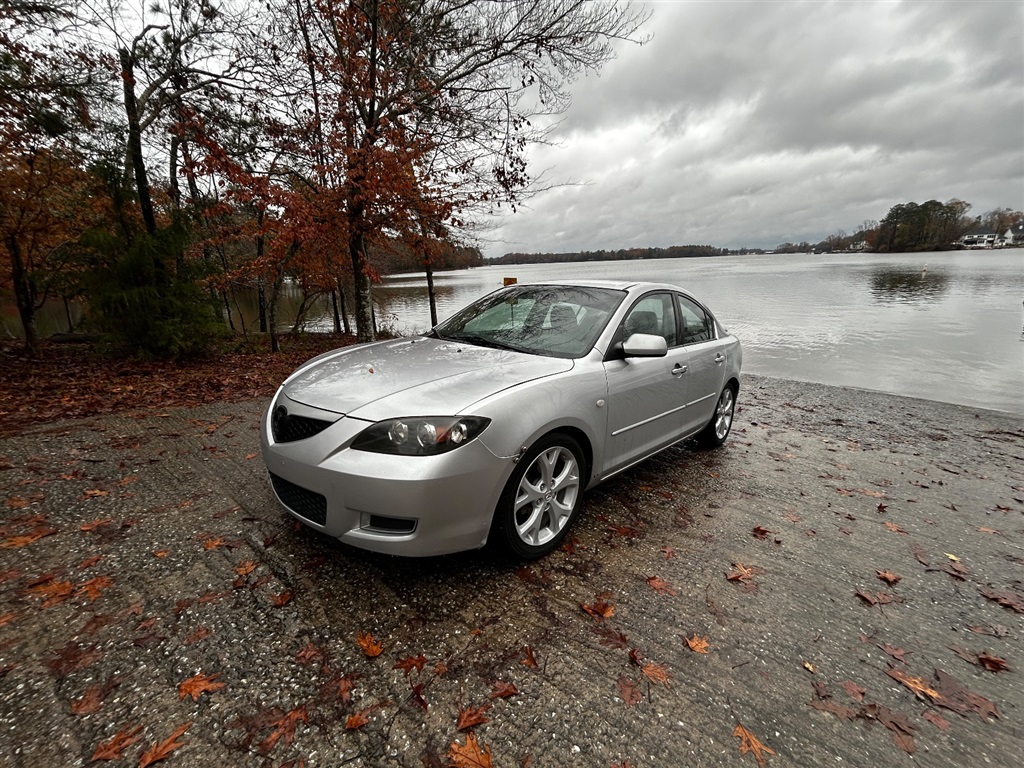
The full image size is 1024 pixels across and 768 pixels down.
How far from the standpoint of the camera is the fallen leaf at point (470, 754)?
1569 mm

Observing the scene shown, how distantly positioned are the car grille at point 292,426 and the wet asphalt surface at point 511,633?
715 mm

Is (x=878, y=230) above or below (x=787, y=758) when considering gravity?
above

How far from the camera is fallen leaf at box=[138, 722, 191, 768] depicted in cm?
151

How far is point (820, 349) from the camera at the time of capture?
46.7ft

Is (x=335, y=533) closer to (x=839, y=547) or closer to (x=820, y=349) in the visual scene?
(x=839, y=547)

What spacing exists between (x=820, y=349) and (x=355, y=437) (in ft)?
52.4

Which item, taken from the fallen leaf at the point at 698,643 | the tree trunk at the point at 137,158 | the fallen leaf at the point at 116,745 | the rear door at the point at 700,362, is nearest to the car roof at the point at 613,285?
the rear door at the point at 700,362

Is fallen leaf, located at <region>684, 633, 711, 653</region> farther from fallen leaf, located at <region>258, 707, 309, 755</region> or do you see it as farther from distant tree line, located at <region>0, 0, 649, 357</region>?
distant tree line, located at <region>0, 0, 649, 357</region>

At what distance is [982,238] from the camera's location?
10506cm

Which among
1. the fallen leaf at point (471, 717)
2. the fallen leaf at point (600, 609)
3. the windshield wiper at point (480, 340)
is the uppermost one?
the windshield wiper at point (480, 340)

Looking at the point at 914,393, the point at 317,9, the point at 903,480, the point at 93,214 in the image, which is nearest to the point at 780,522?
the point at 903,480

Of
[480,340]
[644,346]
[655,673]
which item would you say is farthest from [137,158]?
[655,673]

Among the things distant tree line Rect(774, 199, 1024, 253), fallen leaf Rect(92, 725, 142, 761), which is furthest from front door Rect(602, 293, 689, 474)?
distant tree line Rect(774, 199, 1024, 253)

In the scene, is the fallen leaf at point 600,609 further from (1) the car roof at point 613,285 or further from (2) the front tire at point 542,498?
(1) the car roof at point 613,285
